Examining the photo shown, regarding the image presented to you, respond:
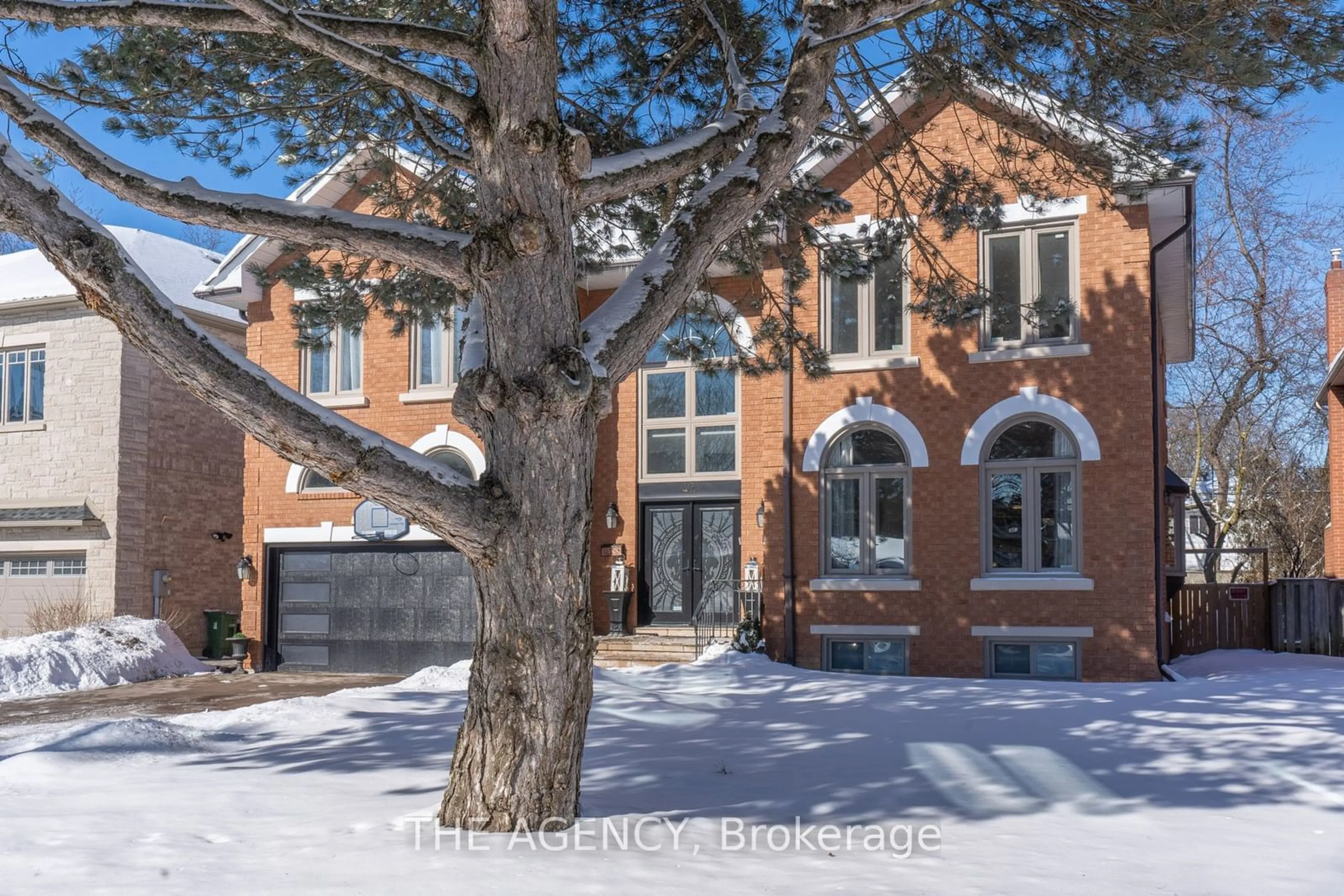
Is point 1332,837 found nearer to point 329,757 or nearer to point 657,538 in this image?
point 329,757

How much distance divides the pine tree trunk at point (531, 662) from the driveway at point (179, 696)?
24.3 feet

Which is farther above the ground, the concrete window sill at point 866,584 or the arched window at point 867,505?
the arched window at point 867,505

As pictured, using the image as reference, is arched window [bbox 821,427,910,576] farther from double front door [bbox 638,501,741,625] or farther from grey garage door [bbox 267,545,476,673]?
grey garage door [bbox 267,545,476,673]

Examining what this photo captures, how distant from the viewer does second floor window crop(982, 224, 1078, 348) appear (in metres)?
14.4

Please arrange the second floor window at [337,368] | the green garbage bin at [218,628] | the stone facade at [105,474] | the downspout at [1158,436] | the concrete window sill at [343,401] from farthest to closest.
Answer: the green garbage bin at [218,628], the stone facade at [105,474], the second floor window at [337,368], the concrete window sill at [343,401], the downspout at [1158,436]

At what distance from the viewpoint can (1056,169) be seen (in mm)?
10062

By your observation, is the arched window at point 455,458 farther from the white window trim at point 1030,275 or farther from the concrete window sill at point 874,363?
Result: the white window trim at point 1030,275

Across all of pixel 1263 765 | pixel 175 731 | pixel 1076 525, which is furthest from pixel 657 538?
pixel 1263 765

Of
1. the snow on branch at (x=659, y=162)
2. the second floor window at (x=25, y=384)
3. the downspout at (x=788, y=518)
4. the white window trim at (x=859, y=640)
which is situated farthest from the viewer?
the second floor window at (x=25, y=384)

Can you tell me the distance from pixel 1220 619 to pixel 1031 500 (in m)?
6.54

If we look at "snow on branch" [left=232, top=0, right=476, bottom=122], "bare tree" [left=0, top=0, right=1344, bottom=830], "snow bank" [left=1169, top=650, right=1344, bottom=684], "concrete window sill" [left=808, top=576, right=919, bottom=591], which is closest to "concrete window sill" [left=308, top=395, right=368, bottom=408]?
"concrete window sill" [left=808, top=576, right=919, bottom=591]

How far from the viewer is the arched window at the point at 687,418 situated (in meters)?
16.8

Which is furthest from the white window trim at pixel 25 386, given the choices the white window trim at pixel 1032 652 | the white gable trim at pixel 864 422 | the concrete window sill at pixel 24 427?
the white window trim at pixel 1032 652

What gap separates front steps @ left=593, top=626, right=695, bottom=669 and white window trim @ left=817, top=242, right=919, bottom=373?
165 inches
